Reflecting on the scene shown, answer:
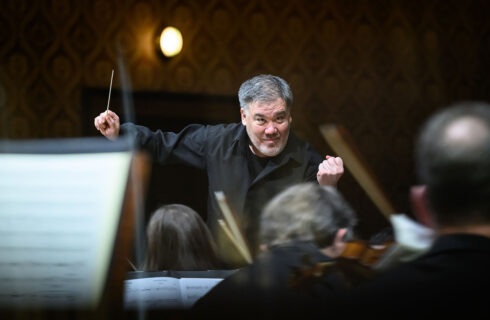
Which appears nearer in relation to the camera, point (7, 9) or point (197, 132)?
point (197, 132)

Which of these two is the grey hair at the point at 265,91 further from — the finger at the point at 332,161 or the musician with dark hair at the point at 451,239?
the musician with dark hair at the point at 451,239

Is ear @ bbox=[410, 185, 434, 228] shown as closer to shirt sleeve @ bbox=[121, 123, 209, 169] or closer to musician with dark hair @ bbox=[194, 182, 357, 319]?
musician with dark hair @ bbox=[194, 182, 357, 319]

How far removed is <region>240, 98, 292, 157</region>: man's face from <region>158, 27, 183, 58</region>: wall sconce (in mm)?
1390

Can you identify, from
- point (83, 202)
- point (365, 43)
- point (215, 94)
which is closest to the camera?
point (83, 202)

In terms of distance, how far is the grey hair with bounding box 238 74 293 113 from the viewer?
1859 mm

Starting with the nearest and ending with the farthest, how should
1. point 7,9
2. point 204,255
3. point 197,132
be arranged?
point 204,255, point 197,132, point 7,9

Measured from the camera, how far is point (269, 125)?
1.84 metres

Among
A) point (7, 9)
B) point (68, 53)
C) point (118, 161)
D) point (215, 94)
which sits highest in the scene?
point (7, 9)

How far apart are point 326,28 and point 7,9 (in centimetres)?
167

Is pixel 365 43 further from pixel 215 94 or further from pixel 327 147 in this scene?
pixel 215 94

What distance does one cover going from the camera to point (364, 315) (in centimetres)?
88

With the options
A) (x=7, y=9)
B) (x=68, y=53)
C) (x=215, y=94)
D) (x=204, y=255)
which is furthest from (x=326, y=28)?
(x=204, y=255)

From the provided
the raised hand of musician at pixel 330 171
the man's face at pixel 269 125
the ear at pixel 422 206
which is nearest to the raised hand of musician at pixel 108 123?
the man's face at pixel 269 125

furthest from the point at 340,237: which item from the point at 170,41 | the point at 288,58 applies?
the point at 288,58
